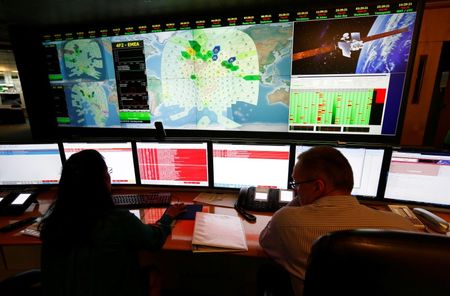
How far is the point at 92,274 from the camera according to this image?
0.91m

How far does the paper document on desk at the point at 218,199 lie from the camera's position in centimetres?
162

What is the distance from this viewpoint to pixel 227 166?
1.62m

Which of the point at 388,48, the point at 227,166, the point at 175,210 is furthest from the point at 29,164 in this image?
the point at 388,48

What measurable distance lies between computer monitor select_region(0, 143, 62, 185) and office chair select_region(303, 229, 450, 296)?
1831mm

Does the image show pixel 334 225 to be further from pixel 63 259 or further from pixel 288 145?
pixel 63 259

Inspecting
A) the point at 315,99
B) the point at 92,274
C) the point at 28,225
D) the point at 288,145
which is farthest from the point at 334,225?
the point at 28,225

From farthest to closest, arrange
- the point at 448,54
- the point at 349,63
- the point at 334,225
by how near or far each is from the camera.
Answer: the point at 448,54
the point at 349,63
the point at 334,225

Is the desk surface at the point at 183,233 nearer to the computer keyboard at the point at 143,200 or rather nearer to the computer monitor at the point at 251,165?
the computer keyboard at the point at 143,200

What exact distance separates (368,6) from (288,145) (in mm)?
1175

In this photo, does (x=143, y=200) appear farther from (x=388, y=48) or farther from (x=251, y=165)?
(x=388, y=48)

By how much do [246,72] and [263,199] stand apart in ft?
3.50

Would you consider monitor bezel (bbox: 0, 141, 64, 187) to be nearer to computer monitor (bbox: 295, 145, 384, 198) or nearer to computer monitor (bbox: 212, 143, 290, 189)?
computer monitor (bbox: 212, 143, 290, 189)

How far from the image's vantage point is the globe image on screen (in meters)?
1.69

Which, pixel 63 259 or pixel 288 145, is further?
pixel 288 145
